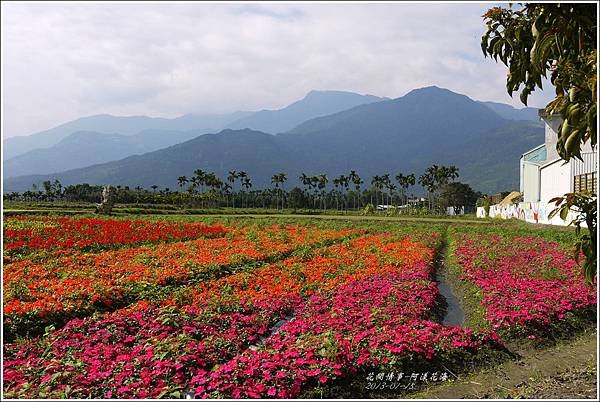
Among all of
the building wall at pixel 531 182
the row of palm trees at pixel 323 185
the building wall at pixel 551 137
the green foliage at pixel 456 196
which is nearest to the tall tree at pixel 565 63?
the building wall at pixel 551 137

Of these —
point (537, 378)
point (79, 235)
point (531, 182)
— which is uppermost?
point (531, 182)

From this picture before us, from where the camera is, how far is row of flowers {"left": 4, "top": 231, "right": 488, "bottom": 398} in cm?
650

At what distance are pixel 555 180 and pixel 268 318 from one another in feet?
109

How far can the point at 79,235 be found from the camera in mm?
21344

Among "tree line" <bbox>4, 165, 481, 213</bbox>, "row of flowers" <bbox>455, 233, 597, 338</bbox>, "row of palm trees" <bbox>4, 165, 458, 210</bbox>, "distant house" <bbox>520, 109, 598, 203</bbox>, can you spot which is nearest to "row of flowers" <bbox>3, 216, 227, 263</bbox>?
"row of flowers" <bbox>455, 233, 597, 338</bbox>

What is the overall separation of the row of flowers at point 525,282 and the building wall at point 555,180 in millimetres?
13682

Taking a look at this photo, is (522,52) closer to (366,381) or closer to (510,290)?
(366,381)

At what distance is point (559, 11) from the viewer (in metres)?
4.15

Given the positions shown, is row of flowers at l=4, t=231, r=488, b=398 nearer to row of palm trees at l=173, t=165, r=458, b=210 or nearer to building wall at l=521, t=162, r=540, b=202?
building wall at l=521, t=162, r=540, b=202

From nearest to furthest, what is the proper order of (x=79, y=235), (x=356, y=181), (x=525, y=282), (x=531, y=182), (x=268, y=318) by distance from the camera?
(x=268, y=318)
(x=525, y=282)
(x=79, y=235)
(x=531, y=182)
(x=356, y=181)

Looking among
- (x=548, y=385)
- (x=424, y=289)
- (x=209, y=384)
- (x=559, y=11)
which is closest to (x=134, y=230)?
(x=424, y=289)

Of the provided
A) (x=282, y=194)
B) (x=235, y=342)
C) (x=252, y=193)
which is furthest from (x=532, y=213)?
(x=252, y=193)

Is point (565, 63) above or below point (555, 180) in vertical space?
below

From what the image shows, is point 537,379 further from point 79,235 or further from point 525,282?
point 79,235
